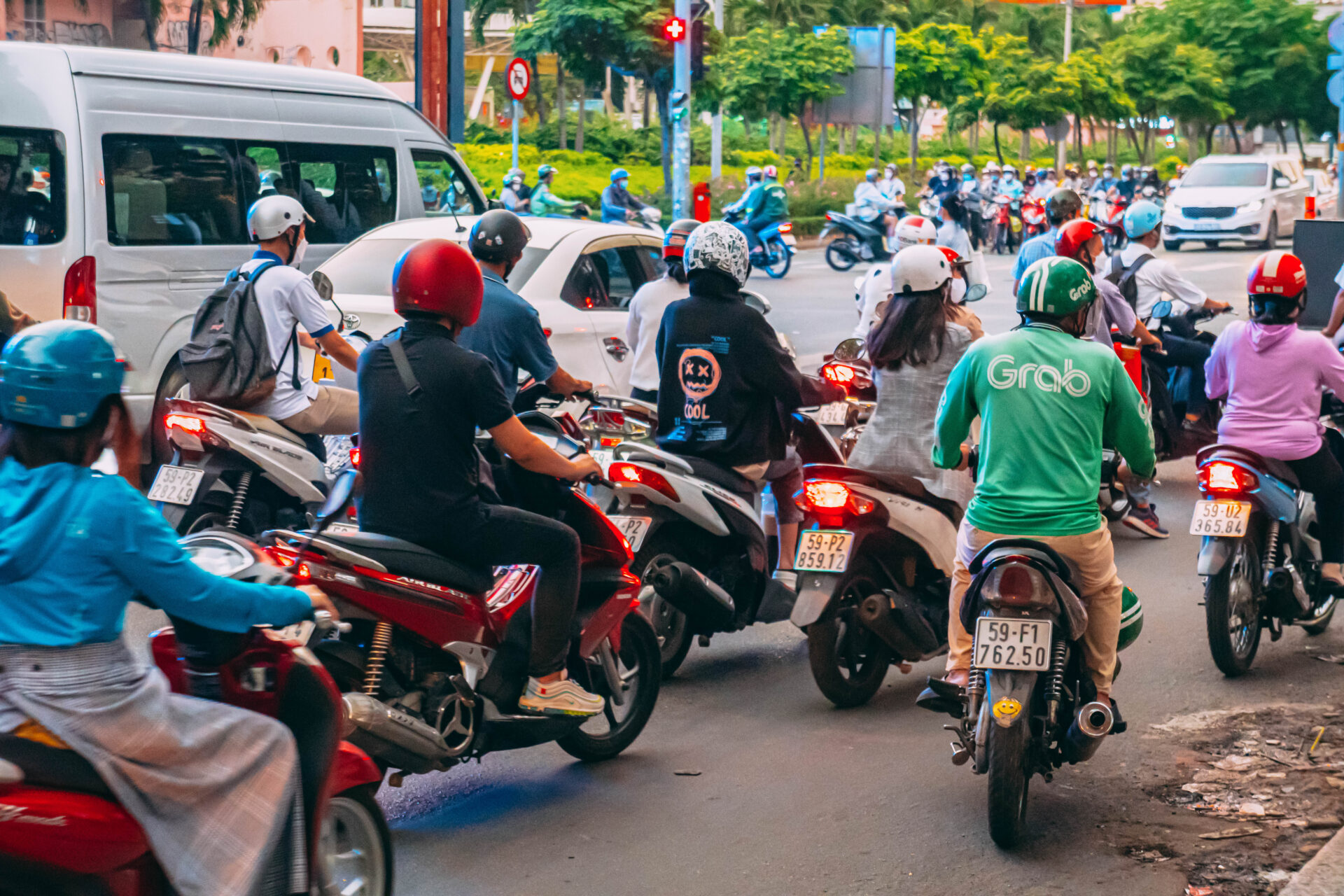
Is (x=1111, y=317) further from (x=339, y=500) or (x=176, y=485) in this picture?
(x=339, y=500)

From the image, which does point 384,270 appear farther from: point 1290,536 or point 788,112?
point 788,112

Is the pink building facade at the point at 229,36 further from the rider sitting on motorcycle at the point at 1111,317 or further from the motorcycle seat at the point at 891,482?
the motorcycle seat at the point at 891,482

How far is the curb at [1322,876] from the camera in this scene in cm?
403

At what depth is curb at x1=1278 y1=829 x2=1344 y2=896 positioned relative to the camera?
4.03m

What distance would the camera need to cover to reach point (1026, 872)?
13.9 ft

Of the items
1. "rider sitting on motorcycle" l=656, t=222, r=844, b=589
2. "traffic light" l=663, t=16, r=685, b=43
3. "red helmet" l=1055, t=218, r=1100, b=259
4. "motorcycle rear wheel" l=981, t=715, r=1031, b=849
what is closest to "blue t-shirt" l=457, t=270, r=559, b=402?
"rider sitting on motorcycle" l=656, t=222, r=844, b=589

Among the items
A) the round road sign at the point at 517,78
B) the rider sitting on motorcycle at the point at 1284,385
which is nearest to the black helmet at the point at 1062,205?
the rider sitting on motorcycle at the point at 1284,385

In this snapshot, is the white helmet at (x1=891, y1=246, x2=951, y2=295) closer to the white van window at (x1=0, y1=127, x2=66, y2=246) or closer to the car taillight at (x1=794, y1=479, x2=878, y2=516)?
the car taillight at (x1=794, y1=479, x2=878, y2=516)

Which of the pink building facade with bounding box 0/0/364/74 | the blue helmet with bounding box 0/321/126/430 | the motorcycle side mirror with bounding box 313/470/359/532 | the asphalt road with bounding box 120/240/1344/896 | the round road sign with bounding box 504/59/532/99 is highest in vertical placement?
the pink building facade with bounding box 0/0/364/74

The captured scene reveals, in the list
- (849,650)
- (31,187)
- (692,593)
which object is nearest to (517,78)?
(31,187)

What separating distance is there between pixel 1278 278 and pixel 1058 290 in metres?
1.98

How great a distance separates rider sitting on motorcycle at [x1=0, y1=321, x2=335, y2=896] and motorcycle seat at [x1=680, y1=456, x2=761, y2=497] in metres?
2.98

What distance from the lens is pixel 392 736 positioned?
3.96 metres

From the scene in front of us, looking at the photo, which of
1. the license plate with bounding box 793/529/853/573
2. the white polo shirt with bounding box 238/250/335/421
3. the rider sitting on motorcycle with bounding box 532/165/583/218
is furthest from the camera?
the rider sitting on motorcycle with bounding box 532/165/583/218
